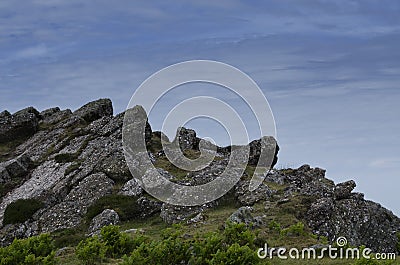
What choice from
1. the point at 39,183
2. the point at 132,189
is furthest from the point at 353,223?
the point at 39,183

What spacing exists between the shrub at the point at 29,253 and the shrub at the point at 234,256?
7.26 metres

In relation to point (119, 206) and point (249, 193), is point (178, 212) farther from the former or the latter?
point (249, 193)

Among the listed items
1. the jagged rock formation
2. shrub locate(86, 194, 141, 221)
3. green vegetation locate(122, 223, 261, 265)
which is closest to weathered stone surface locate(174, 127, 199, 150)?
the jagged rock formation

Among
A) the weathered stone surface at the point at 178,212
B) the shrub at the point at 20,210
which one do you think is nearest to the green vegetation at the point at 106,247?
the weathered stone surface at the point at 178,212

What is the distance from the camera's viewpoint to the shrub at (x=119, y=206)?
34.7 m

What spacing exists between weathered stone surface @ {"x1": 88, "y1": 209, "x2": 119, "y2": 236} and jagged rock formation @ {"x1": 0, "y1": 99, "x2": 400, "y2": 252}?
0.22 ft

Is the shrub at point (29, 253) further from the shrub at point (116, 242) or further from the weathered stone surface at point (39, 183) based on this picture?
the weathered stone surface at point (39, 183)

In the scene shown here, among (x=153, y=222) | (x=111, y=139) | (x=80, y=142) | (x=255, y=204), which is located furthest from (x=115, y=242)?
(x=80, y=142)

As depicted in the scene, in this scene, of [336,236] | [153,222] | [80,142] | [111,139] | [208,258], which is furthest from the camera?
[80,142]

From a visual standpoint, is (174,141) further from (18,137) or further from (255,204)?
(18,137)

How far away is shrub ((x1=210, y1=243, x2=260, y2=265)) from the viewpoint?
19.3 metres

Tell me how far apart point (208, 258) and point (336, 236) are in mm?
11511

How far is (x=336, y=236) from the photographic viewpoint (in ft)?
96.3

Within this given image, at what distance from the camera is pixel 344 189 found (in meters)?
34.4
